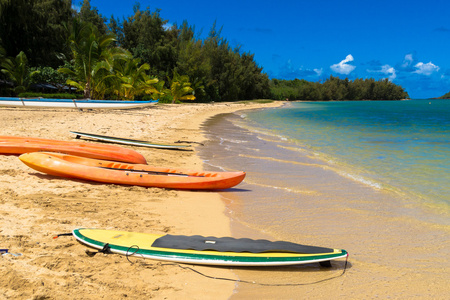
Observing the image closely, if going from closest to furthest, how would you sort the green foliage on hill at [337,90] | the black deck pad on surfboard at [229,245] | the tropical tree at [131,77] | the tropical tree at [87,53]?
the black deck pad on surfboard at [229,245]
the tropical tree at [87,53]
the tropical tree at [131,77]
the green foliage on hill at [337,90]

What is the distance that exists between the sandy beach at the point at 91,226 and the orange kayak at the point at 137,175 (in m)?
0.12

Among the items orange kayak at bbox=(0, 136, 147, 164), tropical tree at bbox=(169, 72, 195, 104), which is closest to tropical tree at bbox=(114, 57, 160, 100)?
tropical tree at bbox=(169, 72, 195, 104)

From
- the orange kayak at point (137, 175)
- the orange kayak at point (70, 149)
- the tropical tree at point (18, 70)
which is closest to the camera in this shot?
the orange kayak at point (137, 175)

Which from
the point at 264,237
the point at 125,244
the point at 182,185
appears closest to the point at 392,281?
the point at 264,237

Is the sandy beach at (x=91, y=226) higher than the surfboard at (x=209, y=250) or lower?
lower

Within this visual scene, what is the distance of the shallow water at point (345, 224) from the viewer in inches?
109

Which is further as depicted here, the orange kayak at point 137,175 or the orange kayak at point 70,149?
the orange kayak at point 70,149

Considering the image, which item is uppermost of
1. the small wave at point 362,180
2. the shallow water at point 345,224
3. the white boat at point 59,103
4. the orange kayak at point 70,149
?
the white boat at point 59,103

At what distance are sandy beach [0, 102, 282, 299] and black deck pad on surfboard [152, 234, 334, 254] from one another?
17cm

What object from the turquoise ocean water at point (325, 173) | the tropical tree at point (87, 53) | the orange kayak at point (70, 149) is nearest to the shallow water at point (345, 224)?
the turquoise ocean water at point (325, 173)

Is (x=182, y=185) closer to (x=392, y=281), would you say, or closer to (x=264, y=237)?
(x=264, y=237)

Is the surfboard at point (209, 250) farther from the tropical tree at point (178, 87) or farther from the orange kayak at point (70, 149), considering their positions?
the tropical tree at point (178, 87)

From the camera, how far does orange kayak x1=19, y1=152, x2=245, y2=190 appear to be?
5.12m

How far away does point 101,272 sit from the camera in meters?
2.63
